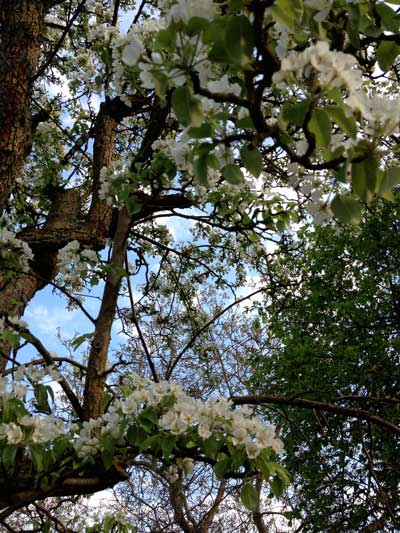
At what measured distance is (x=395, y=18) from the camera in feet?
3.38

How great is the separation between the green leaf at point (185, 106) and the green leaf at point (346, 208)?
0.95 ft

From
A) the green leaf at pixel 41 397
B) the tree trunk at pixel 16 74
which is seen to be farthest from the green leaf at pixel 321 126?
the tree trunk at pixel 16 74

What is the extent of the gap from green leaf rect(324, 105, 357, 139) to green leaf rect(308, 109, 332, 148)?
0.04 feet

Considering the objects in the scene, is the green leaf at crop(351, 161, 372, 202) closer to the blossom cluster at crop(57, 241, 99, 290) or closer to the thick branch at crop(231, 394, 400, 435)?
the thick branch at crop(231, 394, 400, 435)

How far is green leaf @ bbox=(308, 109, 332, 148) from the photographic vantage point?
895 millimetres

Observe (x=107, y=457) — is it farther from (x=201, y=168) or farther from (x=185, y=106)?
(x=185, y=106)

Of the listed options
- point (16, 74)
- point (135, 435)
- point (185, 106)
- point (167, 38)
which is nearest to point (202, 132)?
point (185, 106)

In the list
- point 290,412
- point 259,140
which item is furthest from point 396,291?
point 259,140

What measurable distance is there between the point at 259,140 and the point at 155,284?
3.73 meters

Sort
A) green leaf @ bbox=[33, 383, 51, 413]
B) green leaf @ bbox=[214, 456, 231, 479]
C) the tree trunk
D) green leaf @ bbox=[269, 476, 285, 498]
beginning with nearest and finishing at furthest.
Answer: green leaf @ bbox=[214, 456, 231, 479] < green leaf @ bbox=[269, 476, 285, 498] < green leaf @ bbox=[33, 383, 51, 413] < the tree trunk

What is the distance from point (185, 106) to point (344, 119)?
0.88 feet

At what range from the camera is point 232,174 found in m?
1.01

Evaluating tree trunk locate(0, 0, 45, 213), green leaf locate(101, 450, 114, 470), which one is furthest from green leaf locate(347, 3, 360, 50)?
tree trunk locate(0, 0, 45, 213)

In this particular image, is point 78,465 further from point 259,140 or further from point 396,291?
point 396,291
